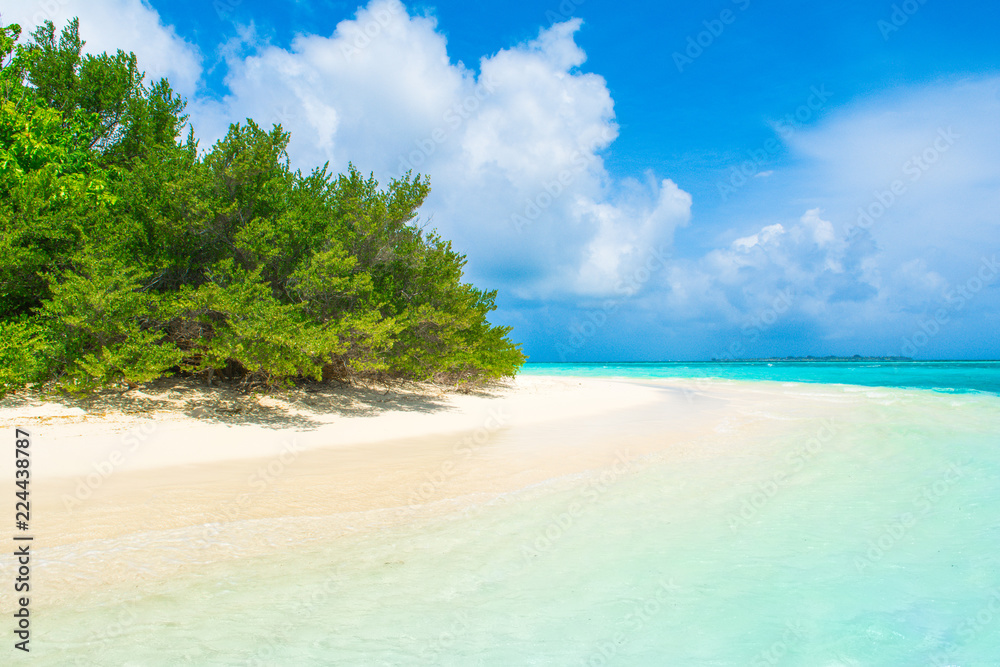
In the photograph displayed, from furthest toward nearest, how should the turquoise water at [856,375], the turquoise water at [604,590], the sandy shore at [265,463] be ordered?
the turquoise water at [856,375], the sandy shore at [265,463], the turquoise water at [604,590]

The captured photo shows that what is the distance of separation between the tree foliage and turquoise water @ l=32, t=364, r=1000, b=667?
7.41m

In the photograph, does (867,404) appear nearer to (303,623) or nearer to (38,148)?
(303,623)

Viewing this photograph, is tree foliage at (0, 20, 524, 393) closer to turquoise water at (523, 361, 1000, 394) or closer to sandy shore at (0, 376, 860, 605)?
sandy shore at (0, 376, 860, 605)

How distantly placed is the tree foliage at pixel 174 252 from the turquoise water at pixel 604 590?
24.3 ft

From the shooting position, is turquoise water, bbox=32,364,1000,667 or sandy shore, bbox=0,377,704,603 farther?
sandy shore, bbox=0,377,704,603

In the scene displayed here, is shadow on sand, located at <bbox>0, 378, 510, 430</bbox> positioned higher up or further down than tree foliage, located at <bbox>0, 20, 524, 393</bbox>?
further down

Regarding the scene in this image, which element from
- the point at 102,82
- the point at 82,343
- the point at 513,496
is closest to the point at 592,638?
the point at 513,496

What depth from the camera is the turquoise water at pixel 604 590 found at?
371cm

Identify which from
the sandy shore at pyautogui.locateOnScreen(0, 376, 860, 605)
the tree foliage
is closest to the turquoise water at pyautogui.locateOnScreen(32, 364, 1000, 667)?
the sandy shore at pyautogui.locateOnScreen(0, 376, 860, 605)

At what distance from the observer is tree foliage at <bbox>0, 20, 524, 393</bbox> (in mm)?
11086

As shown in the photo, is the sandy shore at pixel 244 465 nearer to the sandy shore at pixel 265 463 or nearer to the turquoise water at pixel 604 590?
the sandy shore at pixel 265 463

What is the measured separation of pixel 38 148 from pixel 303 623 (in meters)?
12.1

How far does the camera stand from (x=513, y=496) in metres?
7.41

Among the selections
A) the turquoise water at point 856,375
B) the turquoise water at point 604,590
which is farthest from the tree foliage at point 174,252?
the turquoise water at point 856,375
